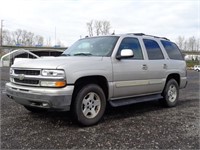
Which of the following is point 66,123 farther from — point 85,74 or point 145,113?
point 145,113

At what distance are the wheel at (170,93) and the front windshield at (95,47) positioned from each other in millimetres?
2248

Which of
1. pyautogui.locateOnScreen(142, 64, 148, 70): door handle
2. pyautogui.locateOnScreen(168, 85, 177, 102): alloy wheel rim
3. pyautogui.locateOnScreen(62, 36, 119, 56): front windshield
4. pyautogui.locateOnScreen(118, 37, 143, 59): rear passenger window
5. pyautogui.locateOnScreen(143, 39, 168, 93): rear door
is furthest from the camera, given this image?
pyautogui.locateOnScreen(168, 85, 177, 102): alloy wheel rim

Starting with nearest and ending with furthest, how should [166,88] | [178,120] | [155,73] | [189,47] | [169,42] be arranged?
1. [178,120]
2. [155,73]
3. [166,88]
4. [169,42]
5. [189,47]

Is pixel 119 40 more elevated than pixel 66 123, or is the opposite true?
pixel 119 40

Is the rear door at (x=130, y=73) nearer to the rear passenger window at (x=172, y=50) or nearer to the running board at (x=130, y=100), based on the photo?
the running board at (x=130, y=100)

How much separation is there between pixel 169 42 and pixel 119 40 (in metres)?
2.46

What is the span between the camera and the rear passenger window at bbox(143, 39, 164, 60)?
6.22 m

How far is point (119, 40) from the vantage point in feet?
18.0

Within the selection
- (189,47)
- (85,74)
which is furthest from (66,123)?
(189,47)

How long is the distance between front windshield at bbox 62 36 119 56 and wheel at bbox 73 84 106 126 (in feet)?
2.88

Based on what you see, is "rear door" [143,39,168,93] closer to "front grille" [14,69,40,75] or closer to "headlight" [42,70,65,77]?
"headlight" [42,70,65,77]

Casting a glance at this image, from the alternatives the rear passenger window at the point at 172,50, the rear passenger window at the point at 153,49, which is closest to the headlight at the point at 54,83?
the rear passenger window at the point at 153,49

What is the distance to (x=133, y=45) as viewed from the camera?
19.2 ft

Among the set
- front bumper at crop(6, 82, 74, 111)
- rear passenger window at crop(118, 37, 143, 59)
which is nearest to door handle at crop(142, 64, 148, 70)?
rear passenger window at crop(118, 37, 143, 59)
